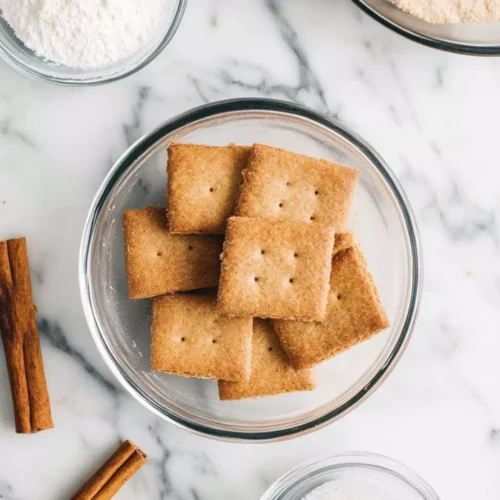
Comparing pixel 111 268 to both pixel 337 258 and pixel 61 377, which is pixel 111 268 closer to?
pixel 61 377

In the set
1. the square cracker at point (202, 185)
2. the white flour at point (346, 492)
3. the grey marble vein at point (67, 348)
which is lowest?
the white flour at point (346, 492)

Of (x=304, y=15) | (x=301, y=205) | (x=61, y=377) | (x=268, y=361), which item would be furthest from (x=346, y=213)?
(x=61, y=377)

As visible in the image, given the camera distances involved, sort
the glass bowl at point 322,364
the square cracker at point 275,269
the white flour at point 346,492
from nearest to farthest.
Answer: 1. the square cracker at point 275,269
2. the glass bowl at point 322,364
3. the white flour at point 346,492

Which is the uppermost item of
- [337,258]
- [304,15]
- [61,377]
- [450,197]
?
[304,15]

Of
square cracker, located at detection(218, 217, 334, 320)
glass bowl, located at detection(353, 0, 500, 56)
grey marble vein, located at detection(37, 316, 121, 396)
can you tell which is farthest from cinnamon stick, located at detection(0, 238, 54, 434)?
glass bowl, located at detection(353, 0, 500, 56)

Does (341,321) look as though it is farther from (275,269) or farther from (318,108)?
(318,108)

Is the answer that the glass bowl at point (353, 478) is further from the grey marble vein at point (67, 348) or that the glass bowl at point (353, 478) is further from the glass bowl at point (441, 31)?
the glass bowl at point (441, 31)

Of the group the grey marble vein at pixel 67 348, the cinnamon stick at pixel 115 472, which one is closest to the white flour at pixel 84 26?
the grey marble vein at pixel 67 348
